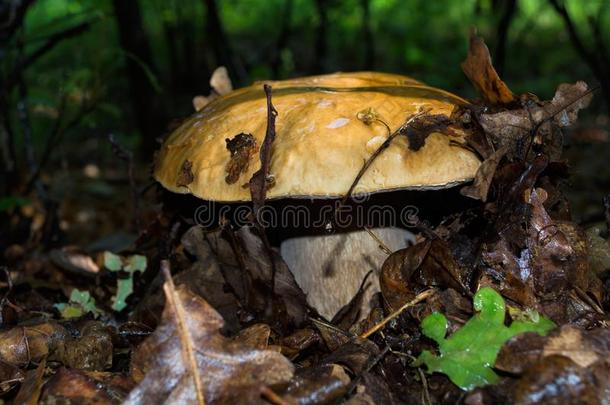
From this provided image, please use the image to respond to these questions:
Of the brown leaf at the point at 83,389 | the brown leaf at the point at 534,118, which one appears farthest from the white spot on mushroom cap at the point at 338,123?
the brown leaf at the point at 83,389

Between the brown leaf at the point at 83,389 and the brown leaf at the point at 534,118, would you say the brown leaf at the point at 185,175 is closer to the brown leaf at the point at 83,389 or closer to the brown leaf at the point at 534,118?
the brown leaf at the point at 83,389

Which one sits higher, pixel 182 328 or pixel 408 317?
pixel 182 328

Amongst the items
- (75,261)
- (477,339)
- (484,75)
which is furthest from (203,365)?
(75,261)

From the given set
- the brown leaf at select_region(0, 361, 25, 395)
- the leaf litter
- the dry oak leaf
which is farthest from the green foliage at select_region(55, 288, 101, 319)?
the dry oak leaf

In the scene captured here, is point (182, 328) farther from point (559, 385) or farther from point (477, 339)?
point (559, 385)

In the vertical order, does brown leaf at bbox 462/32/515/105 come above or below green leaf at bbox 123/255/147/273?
above

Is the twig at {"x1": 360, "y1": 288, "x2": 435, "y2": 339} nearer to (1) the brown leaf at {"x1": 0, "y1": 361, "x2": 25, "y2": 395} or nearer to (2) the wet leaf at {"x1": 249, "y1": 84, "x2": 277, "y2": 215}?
(2) the wet leaf at {"x1": 249, "y1": 84, "x2": 277, "y2": 215}

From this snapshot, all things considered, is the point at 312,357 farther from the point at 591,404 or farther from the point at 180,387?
the point at 591,404
